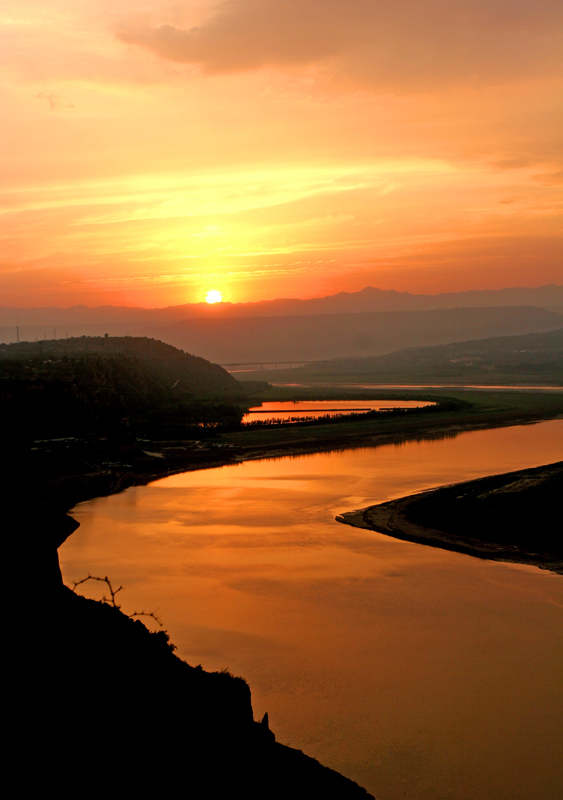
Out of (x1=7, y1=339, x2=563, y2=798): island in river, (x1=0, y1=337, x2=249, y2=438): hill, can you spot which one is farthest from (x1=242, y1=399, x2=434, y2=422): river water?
(x1=7, y1=339, x2=563, y2=798): island in river

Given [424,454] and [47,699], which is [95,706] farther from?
[424,454]

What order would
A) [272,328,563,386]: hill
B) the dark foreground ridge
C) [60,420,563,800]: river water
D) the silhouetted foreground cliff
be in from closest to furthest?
the silhouetted foreground cliff < [60,420,563,800]: river water < the dark foreground ridge < [272,328,563,386]: hill

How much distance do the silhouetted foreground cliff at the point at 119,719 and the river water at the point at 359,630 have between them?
64 centimetres

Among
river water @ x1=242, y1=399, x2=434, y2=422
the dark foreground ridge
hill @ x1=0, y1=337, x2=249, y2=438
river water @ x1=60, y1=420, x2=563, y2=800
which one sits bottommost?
river water @ x1=60, y1=420, x2=563, y2=800

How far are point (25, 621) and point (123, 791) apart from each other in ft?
8.56

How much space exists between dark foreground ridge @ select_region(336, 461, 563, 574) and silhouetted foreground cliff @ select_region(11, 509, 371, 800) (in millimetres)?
13353

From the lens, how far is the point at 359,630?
15.6 m

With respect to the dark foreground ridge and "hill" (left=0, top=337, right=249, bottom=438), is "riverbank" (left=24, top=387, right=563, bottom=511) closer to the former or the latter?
"hill" (left=0, top=337, right=249, bottom=438)

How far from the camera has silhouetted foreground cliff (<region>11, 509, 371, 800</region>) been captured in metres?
7.36

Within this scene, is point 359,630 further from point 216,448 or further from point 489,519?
point 216,448

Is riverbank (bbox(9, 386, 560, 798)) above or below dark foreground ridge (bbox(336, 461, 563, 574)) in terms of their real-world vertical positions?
above

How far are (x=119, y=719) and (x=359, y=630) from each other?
27.8 ft

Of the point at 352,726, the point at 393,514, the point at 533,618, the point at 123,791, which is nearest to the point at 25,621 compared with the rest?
the point at 123,791

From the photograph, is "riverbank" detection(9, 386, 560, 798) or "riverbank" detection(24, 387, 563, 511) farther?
"riverbank" detection(24, 387, 563, 511)
